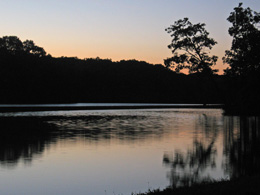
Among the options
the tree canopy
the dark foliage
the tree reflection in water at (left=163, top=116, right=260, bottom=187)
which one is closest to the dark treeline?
the tree canopy

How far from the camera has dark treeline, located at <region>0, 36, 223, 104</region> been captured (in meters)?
109

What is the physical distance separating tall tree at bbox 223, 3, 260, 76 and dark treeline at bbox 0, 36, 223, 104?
46625 millimetres

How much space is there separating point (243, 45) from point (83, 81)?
394 ft

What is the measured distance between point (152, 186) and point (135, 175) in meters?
1.71

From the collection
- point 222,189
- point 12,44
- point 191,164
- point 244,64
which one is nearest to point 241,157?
point 191,164

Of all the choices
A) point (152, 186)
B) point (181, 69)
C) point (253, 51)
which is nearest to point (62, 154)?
point (152, 186)

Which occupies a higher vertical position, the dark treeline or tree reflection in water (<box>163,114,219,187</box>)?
the dark treeline

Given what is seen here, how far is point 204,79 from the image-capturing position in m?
59.2

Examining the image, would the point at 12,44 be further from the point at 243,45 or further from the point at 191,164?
the point at 191,164

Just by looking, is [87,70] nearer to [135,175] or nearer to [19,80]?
[19,80]

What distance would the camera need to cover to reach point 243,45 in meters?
42.8

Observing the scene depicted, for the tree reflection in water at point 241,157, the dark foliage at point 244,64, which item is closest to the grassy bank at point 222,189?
the tree reflection in water at point 241,157

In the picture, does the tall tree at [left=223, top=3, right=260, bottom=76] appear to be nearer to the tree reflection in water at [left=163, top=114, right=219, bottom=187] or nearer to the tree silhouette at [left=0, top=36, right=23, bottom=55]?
the tree reflection in water at [left=163, top=114, right=219, bottom=187]

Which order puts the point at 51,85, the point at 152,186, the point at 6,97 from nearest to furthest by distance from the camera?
the point at 152,186
the point at 6,97
the point at 51,85
